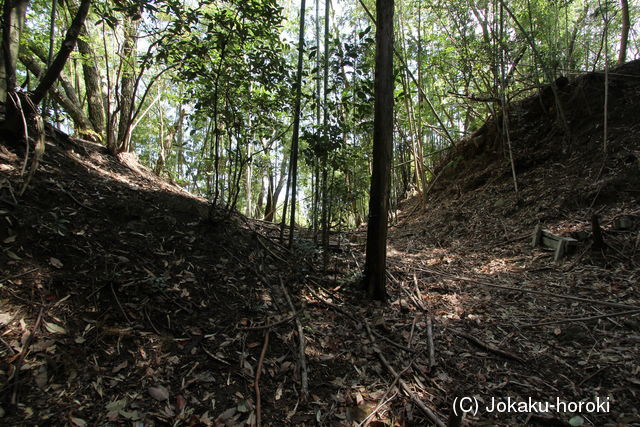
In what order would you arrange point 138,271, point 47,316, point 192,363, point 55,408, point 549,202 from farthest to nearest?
1. point 549,202
2. point 138,271
3. point 192,363
4. point 47,316
5. point 55,408

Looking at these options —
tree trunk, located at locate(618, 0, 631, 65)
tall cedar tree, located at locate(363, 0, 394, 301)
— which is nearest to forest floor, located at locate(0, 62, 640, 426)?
tall cedar tree, located at locate(363, 0, 394, 301)

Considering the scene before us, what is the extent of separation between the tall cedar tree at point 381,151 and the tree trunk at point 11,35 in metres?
3.36

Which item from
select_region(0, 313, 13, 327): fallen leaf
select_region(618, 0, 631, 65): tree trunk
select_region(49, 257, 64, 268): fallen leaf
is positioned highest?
select_region(618, 0, 631, 65): tree trunk

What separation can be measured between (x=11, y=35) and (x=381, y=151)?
365cm

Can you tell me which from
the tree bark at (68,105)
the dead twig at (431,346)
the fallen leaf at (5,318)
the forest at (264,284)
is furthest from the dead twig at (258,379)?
the tree bark at (68,105)

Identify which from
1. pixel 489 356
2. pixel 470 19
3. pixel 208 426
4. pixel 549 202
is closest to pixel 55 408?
pixel 208 426

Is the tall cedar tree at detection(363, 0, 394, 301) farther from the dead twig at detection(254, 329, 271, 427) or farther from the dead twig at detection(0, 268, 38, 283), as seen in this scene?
the dead twig at detection(0, 268, 38, 283)

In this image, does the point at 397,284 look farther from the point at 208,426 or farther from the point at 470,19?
the point at 470,19

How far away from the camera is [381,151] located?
A: 9.98ft

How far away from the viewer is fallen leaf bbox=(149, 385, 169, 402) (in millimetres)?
1638

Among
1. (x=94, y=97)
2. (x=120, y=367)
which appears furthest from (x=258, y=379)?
(x=94, y=97)

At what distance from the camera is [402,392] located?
2047 millimetres

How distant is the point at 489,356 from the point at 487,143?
24.8 feet

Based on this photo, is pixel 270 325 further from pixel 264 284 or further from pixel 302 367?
pixel 264 284
